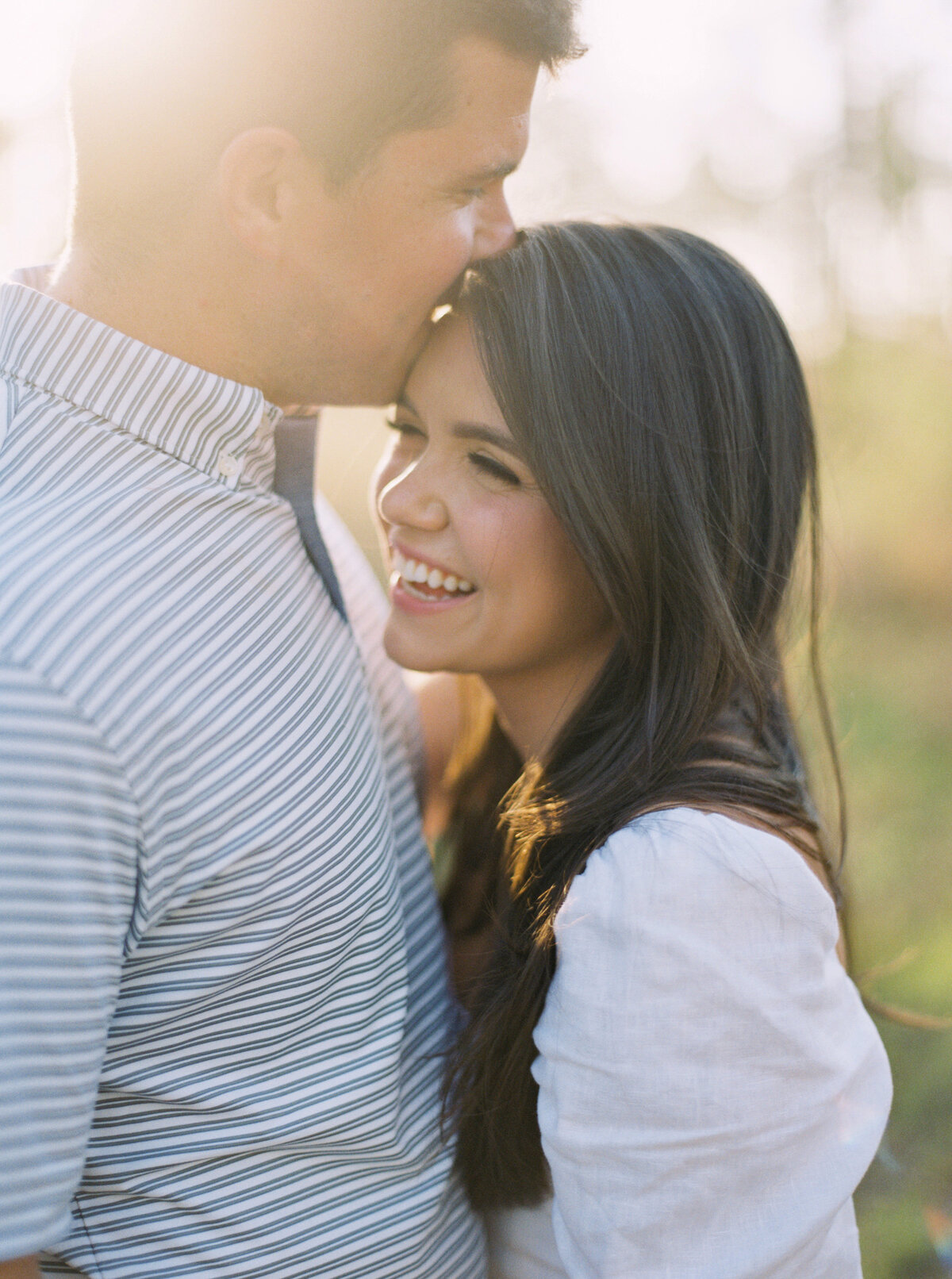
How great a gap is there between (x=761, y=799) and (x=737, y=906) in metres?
0.24

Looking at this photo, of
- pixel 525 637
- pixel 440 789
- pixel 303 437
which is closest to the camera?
pixel 303 437

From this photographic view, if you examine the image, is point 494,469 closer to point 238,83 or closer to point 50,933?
point 238,83

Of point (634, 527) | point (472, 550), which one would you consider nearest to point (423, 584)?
point (472, 550)

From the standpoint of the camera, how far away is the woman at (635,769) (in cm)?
129

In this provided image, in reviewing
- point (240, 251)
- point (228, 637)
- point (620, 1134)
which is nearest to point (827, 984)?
point (620, 1134)

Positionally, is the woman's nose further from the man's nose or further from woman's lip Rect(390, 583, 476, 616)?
the man's nose

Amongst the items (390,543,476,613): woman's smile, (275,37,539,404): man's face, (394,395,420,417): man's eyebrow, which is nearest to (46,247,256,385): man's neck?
(275,37,539,404): man's face

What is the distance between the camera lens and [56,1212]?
1.08 metres

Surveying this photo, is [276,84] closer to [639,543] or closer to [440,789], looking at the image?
[639,543]

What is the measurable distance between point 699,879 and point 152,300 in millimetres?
1098

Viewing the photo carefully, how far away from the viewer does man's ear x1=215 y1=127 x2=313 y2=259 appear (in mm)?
1411

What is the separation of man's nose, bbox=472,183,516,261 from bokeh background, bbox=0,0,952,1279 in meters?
1.64

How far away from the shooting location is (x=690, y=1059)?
127cm

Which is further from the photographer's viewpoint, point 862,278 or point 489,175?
point 862,278
